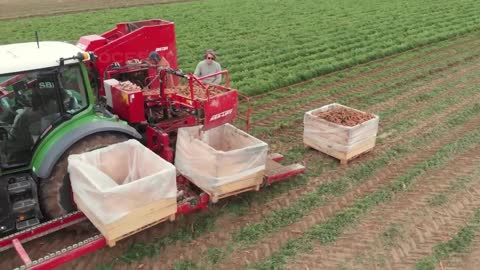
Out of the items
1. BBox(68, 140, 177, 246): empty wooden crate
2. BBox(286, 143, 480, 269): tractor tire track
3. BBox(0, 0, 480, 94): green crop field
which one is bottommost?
BBox(286, 143, 480, 269): tractor tire track

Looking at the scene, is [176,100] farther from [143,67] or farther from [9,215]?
[9,215]

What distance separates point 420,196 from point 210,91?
11.2 ft

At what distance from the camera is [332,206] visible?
21.0 ft

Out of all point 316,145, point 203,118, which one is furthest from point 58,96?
point 316,145

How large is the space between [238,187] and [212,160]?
1.87 feet

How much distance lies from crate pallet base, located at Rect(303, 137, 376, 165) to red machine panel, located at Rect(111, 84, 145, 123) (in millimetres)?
3038

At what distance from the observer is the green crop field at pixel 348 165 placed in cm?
544

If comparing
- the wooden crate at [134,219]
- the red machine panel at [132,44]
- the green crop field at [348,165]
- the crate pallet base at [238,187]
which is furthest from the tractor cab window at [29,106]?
the crate pallet base at [238,187]

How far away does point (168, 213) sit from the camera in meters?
5.32

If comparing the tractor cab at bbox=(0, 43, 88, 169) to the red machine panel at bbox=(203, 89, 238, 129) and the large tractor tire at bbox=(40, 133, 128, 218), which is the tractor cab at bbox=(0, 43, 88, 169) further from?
the red machine panel at bbox=(203, 89, 238, 129)

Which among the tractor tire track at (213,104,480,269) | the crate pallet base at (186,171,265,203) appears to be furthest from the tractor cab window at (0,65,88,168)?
the tractor tire track at (213,104,480,269)

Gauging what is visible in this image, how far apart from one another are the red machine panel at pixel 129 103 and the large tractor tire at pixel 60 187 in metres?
0.90

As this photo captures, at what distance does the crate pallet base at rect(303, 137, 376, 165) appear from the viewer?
294 inches

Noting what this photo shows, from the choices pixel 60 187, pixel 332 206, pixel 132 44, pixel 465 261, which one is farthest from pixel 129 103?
pixel 465 261
